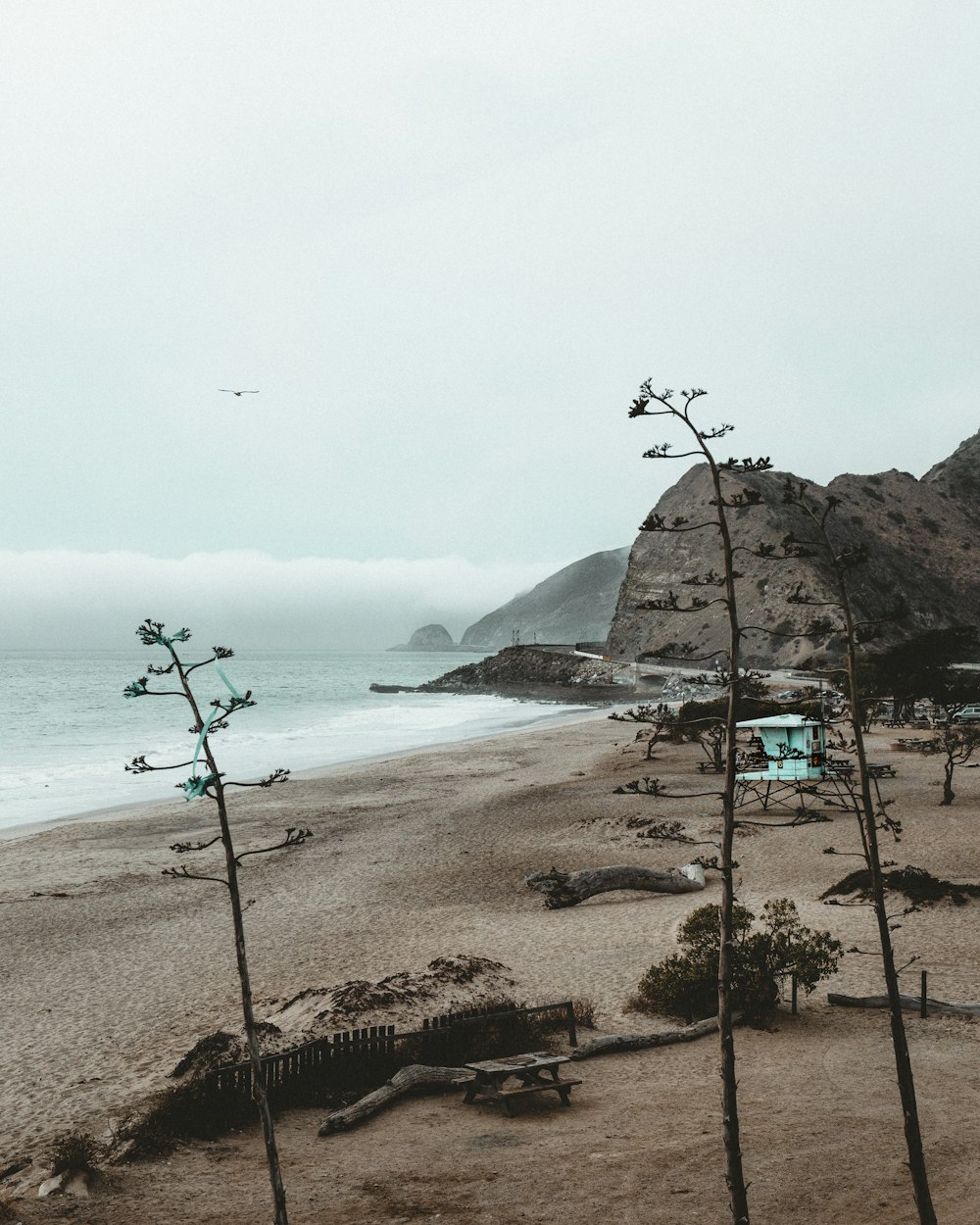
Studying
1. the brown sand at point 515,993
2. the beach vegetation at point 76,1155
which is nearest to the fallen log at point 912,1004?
the brown sand at point 515,993

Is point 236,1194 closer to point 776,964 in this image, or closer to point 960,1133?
point 960,1133

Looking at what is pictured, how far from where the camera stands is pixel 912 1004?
12.9 m

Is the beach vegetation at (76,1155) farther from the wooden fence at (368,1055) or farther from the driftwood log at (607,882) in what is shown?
the driftwood log at (607,882)

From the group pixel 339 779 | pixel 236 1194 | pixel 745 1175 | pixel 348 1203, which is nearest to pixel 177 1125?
pixel 236 1194

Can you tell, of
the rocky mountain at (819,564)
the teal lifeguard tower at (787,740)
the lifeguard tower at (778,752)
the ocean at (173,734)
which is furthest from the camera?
the rocky mountain at (819,564)

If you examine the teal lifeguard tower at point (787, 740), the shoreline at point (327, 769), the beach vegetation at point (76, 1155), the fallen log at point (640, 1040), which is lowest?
the shoreline at point (327, 769)

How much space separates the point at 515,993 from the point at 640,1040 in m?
2.32

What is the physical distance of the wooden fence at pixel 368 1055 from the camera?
1057 cm

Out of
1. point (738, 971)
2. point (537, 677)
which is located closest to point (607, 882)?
point (738, 971)

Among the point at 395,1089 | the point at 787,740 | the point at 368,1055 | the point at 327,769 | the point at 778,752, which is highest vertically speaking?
the point at 787,740

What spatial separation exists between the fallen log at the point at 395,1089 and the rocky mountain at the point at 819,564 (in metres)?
77.7

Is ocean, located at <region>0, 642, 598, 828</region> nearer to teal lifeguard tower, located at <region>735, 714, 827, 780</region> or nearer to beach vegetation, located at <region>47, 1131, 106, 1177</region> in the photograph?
beach vegetation, located at <region>47, 1131, 106, 1177</region>

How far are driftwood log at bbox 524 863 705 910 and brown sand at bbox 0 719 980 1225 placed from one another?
0.37 m

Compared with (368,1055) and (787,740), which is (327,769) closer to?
(787,740)
